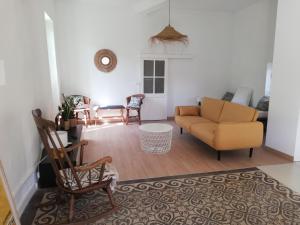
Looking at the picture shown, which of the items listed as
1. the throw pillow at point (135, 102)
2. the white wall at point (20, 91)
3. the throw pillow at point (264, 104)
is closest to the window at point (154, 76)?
the throw pillow at point (135, 102)

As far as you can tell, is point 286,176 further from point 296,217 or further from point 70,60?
point 70,60

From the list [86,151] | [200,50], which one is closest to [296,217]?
[86,151]

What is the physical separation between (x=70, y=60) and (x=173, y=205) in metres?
4.70

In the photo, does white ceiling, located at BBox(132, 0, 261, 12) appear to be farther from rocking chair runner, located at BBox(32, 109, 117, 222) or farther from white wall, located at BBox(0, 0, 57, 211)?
rocking chair runner, located at BBox(32, 109, 117, 222)

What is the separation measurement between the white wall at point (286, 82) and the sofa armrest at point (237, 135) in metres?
0.56

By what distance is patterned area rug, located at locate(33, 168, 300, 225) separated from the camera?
2.05 m

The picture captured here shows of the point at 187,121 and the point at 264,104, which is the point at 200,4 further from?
the point at 187,121

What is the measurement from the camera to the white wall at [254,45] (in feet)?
16.5

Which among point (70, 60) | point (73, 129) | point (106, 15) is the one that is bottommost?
point (73, 129)

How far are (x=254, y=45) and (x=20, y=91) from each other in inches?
213

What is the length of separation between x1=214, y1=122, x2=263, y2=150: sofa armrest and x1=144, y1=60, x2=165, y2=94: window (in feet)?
10.6

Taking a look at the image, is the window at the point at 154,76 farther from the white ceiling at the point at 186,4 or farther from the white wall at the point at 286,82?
the white wall at the point at 286,82

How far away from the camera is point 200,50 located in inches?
249

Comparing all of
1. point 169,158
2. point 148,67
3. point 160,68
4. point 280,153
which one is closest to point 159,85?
point 160,68
